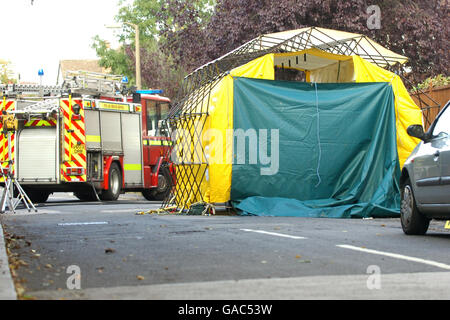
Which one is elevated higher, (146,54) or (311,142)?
(146,54)

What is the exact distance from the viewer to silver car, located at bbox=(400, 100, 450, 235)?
10078 millimetres

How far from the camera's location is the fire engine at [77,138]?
22.3 m

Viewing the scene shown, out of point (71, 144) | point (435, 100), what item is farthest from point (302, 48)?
point (71, 144)

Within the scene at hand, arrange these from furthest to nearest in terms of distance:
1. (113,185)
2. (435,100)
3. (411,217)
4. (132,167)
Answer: (132,167) → (113,185) → (435,100) → (411,217)

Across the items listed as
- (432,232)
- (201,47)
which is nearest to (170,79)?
(201,47)

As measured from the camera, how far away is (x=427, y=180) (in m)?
10.4

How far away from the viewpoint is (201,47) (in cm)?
2536

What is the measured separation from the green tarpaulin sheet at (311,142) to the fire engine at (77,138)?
5444mm

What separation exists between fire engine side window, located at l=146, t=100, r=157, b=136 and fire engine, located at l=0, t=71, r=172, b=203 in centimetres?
69

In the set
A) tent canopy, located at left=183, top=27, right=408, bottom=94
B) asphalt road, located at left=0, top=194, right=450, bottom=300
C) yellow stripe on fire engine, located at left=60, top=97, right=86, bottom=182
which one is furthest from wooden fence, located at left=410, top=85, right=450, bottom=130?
yellow stripe on fire engine, located at left=60, top=97, right=86, bottom=182

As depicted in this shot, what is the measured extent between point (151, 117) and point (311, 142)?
9.88 m

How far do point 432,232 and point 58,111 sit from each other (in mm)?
12987

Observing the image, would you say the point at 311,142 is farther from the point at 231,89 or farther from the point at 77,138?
the point at 77,138
